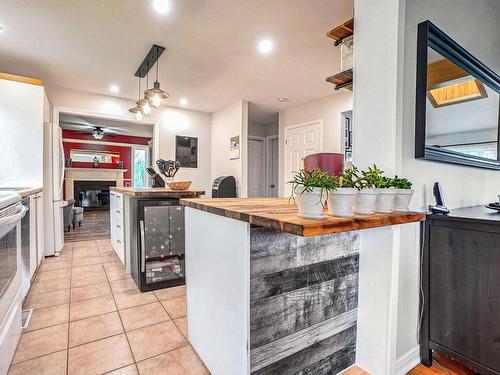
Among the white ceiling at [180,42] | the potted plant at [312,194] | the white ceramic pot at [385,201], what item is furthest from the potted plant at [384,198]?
the white ceiling at [180,42]

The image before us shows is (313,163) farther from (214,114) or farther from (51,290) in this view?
(214,114)

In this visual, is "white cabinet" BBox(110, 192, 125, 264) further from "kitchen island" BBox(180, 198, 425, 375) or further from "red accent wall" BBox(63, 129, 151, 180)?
"red accent wall" BBox(63, 129, 151, 180)

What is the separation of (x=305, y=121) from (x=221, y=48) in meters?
2.40

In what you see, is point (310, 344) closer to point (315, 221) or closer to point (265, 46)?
point (315, 221)

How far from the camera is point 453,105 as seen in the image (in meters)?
1.71

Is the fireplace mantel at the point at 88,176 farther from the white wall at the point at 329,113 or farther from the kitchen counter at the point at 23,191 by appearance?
the white wall at the point at 329,113

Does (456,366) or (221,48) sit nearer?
(456,366)

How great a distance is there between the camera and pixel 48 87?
12.9 ft

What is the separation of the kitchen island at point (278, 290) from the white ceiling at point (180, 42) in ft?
6.31

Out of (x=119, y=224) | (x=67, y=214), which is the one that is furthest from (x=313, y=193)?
(x=67, y=214)

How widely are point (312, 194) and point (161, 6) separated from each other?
7.25ft

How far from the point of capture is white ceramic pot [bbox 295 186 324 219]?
2.82ft

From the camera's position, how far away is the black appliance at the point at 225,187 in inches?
186

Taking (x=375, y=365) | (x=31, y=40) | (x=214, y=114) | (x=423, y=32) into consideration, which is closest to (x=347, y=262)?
(x=375, y=365)
